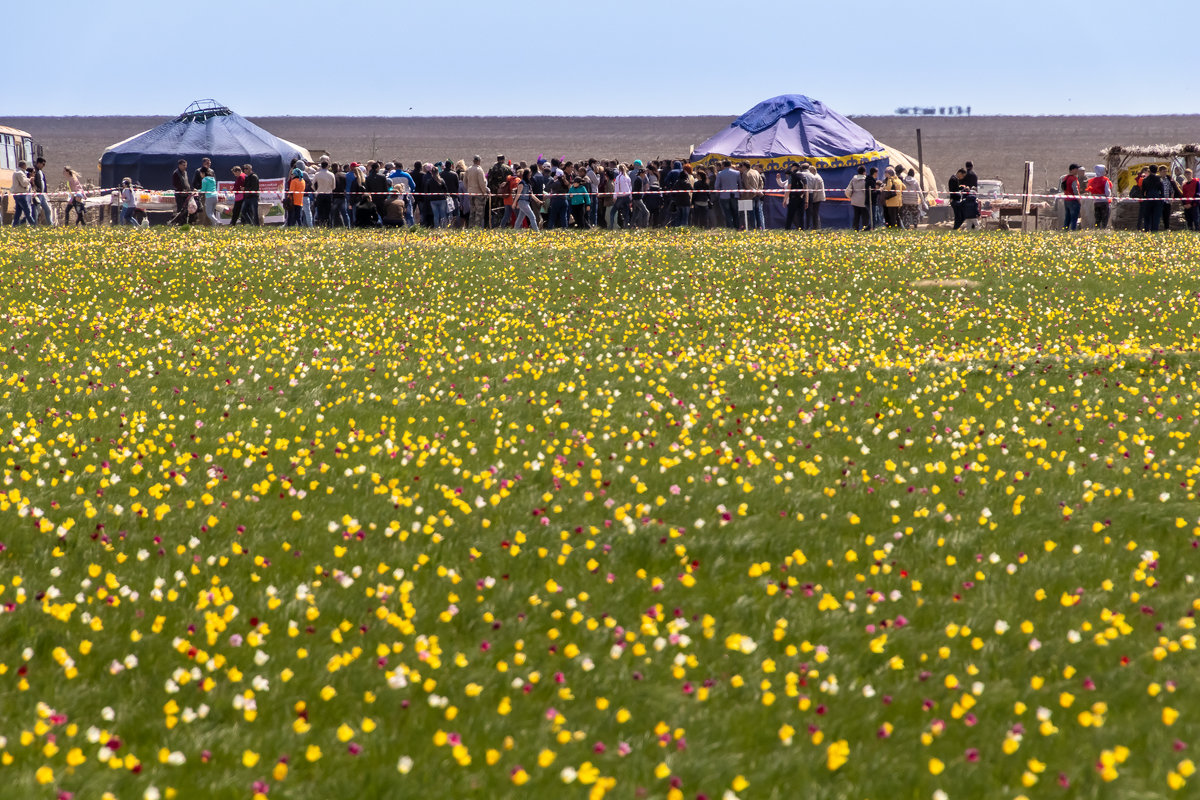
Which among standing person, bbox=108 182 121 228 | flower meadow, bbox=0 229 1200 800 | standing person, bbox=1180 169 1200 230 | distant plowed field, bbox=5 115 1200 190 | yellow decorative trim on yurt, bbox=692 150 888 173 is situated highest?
distant plowed field, bbox=5 115 1200 190

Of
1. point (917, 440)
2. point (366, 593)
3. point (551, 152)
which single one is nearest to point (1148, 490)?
point (917, 440)

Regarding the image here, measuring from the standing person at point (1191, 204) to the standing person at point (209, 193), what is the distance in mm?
29627

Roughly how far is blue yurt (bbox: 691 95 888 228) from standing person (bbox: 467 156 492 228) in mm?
8115

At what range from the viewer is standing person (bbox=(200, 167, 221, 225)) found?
35781 mm

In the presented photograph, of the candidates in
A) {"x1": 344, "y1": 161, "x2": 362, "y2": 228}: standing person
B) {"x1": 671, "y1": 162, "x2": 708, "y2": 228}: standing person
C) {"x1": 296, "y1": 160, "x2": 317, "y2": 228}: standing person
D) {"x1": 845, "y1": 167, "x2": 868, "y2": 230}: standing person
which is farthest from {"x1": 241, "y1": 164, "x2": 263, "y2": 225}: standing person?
{"x1": 845, "y1": 167, "x2": 868, "y2": 230}: standing person

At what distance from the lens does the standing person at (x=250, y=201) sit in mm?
35250

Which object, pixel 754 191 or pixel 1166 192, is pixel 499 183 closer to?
pixel 754 191

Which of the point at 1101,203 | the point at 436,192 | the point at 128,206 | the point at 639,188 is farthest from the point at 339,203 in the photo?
the point at 1101,203

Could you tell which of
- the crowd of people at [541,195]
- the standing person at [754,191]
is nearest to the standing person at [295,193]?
the crowd of people at [541,195]

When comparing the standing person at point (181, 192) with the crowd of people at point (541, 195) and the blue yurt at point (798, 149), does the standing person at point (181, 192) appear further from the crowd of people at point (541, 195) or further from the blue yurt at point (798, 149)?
the blue yurt at point (798, 149)

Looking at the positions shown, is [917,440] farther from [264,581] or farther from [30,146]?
[30,146]

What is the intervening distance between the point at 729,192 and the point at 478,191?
24.8 feet

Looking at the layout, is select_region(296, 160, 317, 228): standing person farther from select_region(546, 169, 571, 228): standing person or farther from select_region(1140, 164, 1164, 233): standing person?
select_region(1140, 164, 1164, 233): standing person

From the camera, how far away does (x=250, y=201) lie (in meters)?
36.1
